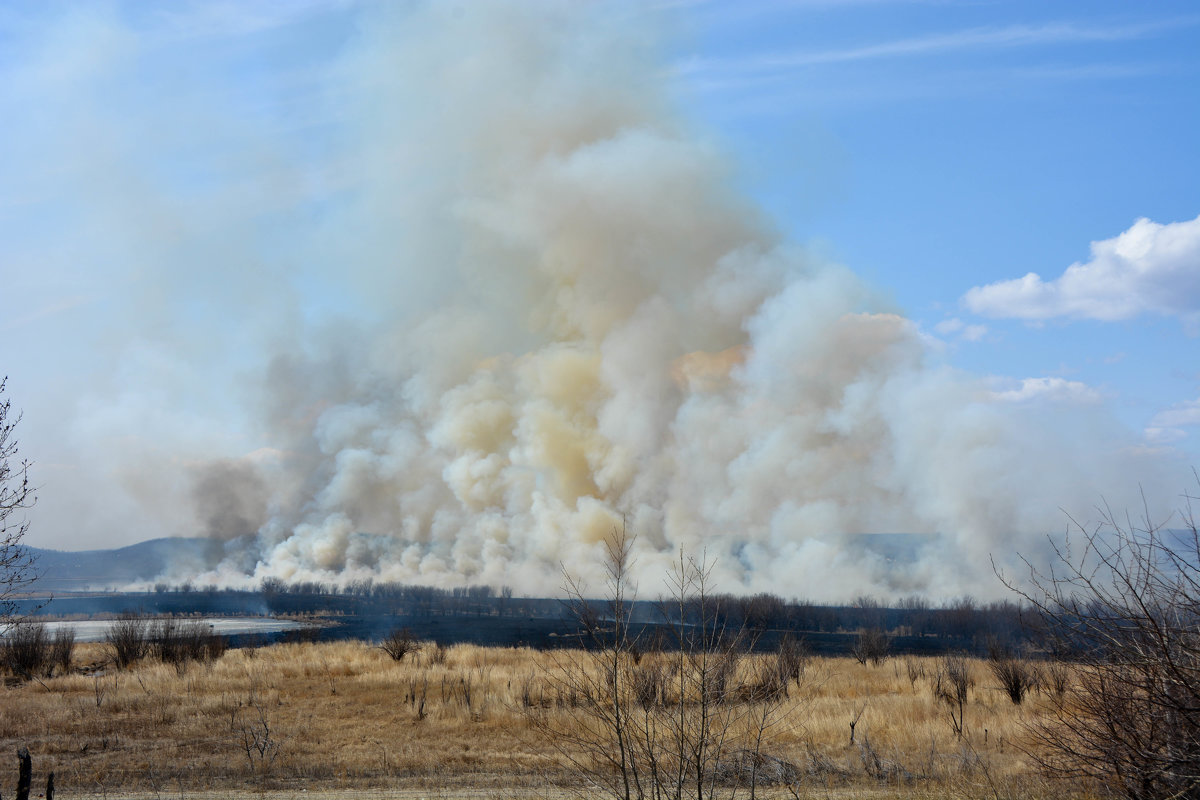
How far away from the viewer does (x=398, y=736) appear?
20500 mm

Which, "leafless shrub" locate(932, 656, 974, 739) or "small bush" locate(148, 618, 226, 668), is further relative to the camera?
"small bush" locate(148, 618, 226, 668)

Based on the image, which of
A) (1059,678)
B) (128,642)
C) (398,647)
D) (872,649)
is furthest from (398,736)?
(872,649)

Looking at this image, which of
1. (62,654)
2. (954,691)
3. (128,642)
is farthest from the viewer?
(128,642)

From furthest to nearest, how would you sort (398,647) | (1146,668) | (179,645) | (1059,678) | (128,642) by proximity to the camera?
(398,647) → (179,645) → (128,642) → (1059,678) → (1146,668)

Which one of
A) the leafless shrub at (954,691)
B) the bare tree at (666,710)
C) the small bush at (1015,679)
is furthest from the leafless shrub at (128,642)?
the small bush at (1015,679)

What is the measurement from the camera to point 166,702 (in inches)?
949

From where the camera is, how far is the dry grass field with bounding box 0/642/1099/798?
15.1 meters

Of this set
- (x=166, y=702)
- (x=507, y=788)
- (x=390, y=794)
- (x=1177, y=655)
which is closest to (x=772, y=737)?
(x=507, y=788)

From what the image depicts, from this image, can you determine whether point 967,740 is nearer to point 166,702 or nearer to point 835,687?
point 835,687

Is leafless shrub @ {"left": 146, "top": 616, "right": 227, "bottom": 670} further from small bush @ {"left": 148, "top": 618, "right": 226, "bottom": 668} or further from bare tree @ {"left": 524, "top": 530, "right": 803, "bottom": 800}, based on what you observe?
bare tree @ {"left": 524, "top": 530, "right": 803, "bottom": 800}

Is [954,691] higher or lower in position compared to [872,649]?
higher

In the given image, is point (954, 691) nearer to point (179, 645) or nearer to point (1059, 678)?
point (1059, 678)

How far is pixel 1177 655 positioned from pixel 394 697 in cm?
2415

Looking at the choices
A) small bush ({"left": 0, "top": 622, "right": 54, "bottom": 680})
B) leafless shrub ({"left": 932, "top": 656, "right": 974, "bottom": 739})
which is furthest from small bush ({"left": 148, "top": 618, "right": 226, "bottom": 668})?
leafless shrub ({"left": 932, "top": 656, "right": 974, "bottom": 739})
